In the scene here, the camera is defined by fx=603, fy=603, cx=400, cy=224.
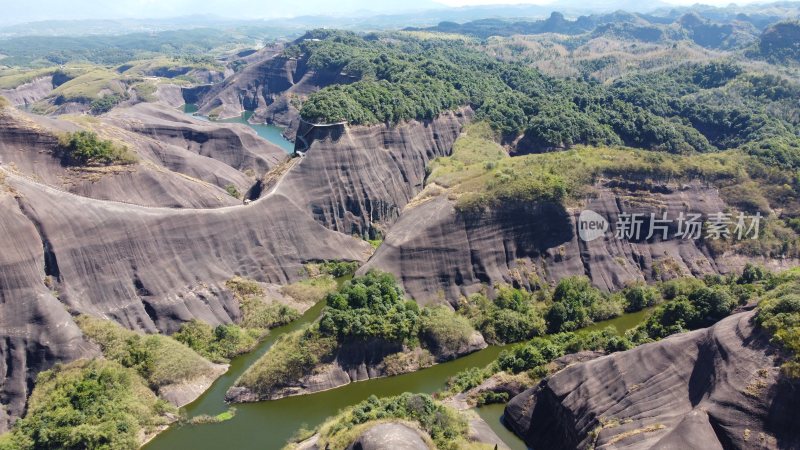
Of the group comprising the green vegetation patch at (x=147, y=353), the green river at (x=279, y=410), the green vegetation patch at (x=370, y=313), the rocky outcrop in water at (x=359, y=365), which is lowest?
the green river at (x=279, y=410)

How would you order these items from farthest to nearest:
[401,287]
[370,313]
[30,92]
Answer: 1. [30,92]
2. [401,287]
3. [370,313]

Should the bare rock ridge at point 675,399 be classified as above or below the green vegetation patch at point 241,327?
above

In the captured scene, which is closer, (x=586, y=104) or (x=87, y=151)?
(x=87, y=151)

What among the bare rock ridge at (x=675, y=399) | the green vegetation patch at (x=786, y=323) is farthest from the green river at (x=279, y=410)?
the green vegetation patch at (x=786, y=323)

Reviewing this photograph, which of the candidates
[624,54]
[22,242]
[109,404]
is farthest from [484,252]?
[624,54]

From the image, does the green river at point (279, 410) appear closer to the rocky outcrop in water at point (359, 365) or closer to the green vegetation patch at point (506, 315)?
the rocky outcrop in water at point (359, 365)

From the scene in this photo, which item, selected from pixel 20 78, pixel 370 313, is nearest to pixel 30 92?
pixel 20 78

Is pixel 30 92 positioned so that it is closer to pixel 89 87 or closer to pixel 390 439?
pixel 89 87
